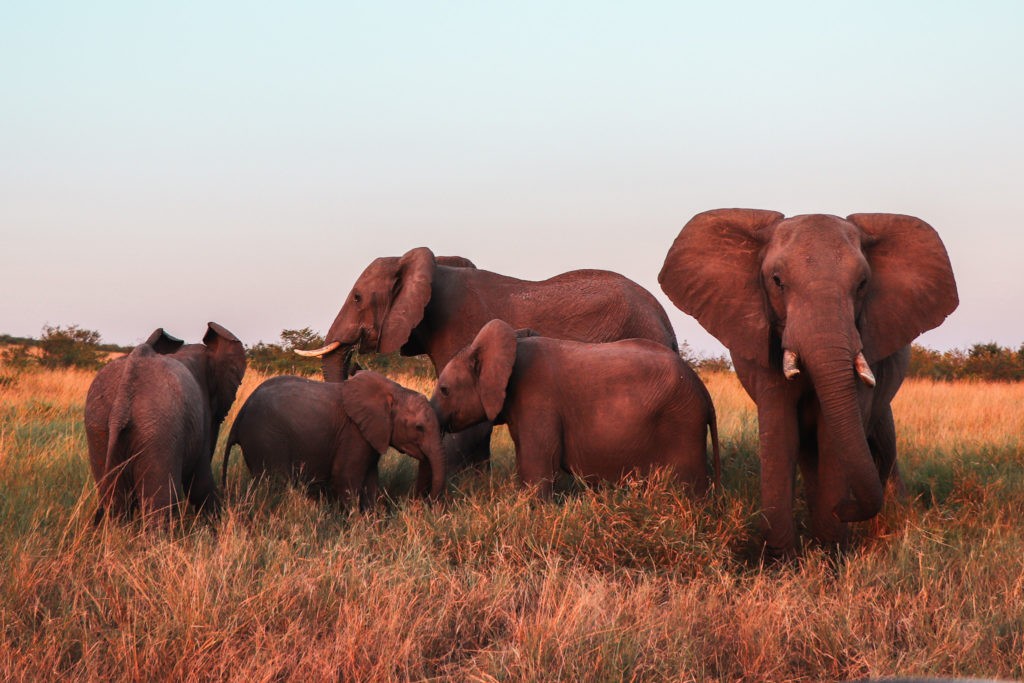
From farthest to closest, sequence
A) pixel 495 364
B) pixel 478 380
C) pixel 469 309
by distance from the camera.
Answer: pixel 469 309
pixel 478 380
pixel 495 364

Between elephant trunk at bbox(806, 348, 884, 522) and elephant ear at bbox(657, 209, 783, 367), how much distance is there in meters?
0.62

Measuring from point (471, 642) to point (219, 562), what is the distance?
140 centimetres

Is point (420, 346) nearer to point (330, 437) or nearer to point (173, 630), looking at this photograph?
point (330, 437)

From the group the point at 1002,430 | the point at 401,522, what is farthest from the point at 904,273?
the point at 1002,430

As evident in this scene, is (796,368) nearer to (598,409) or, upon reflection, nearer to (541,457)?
(598,409)

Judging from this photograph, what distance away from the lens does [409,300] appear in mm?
9391

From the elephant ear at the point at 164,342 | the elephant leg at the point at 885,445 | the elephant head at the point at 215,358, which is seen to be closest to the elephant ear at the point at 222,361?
the elephant head at the point at 215,358

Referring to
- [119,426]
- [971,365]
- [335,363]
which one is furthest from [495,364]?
[971,365]

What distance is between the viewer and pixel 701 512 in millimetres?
6824

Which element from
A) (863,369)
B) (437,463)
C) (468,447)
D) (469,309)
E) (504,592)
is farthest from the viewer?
(469,309)

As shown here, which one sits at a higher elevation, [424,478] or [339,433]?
Result: [339,433]

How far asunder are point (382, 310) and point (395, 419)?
5.35 ft

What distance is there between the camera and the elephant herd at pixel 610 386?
21.1ft

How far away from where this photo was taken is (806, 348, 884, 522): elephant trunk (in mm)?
6297
